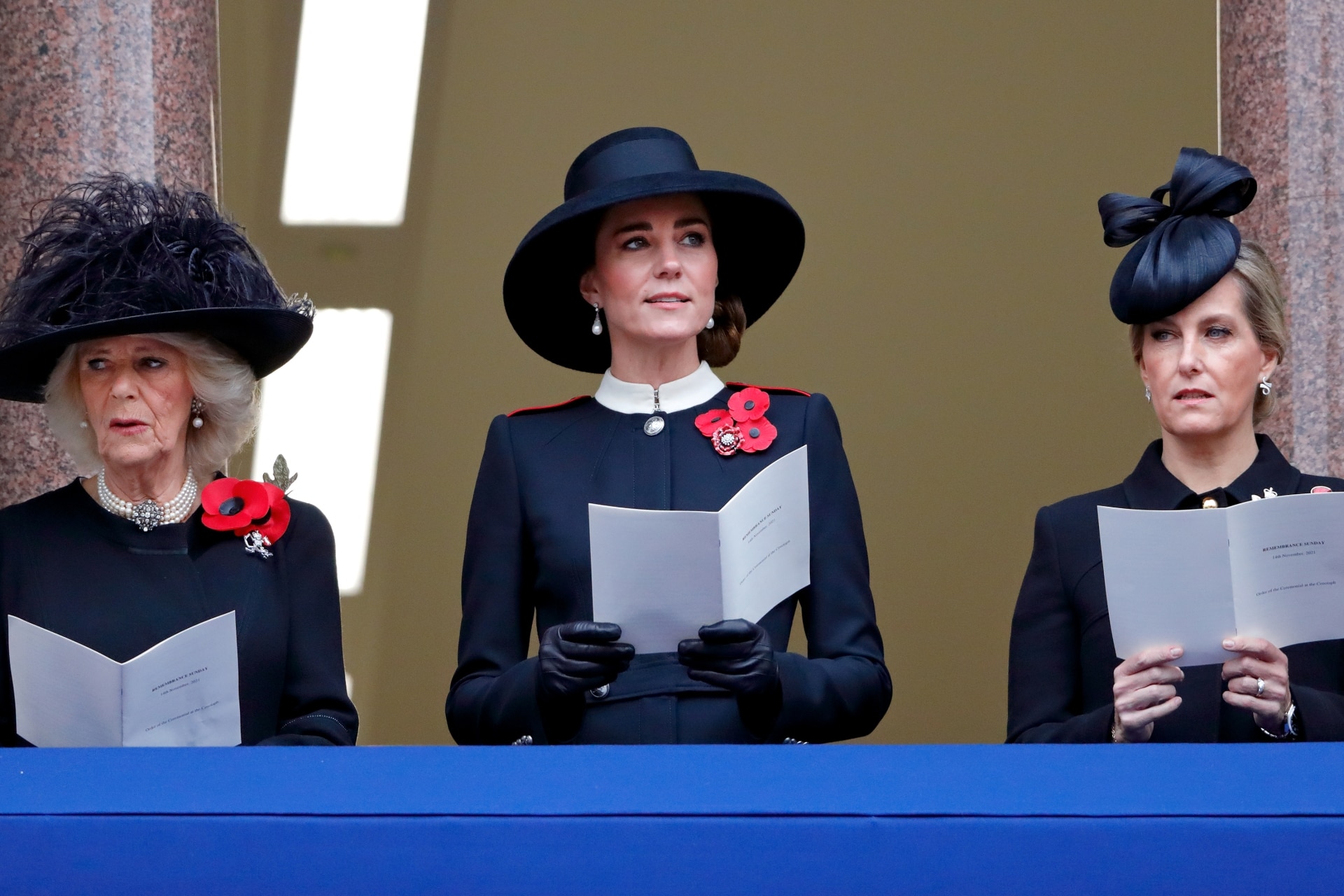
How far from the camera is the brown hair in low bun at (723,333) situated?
3.23 meters

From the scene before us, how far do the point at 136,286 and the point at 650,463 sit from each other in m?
1.00

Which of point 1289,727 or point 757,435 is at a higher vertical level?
point 757,435

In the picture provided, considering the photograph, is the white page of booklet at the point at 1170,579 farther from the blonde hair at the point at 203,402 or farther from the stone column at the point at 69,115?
the stone column at the point at 69,115

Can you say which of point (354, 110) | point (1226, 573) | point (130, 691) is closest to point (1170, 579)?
point (1226, 573)

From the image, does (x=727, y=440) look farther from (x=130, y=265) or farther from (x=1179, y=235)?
(x=130, y=265)

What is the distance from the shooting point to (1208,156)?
10.3 feet

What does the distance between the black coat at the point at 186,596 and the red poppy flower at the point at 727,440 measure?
2.55 feet

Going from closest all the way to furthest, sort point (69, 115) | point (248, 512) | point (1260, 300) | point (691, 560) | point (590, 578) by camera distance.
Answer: point (691, 560), point (590, 578), point (1260, 300), point (248, 512), point (69, 115)

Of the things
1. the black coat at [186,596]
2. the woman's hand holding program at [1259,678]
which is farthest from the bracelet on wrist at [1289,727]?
the black coat at [186,596]

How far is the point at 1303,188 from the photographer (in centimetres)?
421

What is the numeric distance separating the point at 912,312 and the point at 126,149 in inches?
160

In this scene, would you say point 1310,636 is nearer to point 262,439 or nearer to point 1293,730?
point 1293,730

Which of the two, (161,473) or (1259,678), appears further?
(161,473)

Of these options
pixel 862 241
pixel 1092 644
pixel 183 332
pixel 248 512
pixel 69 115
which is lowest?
pixel 1092 644
